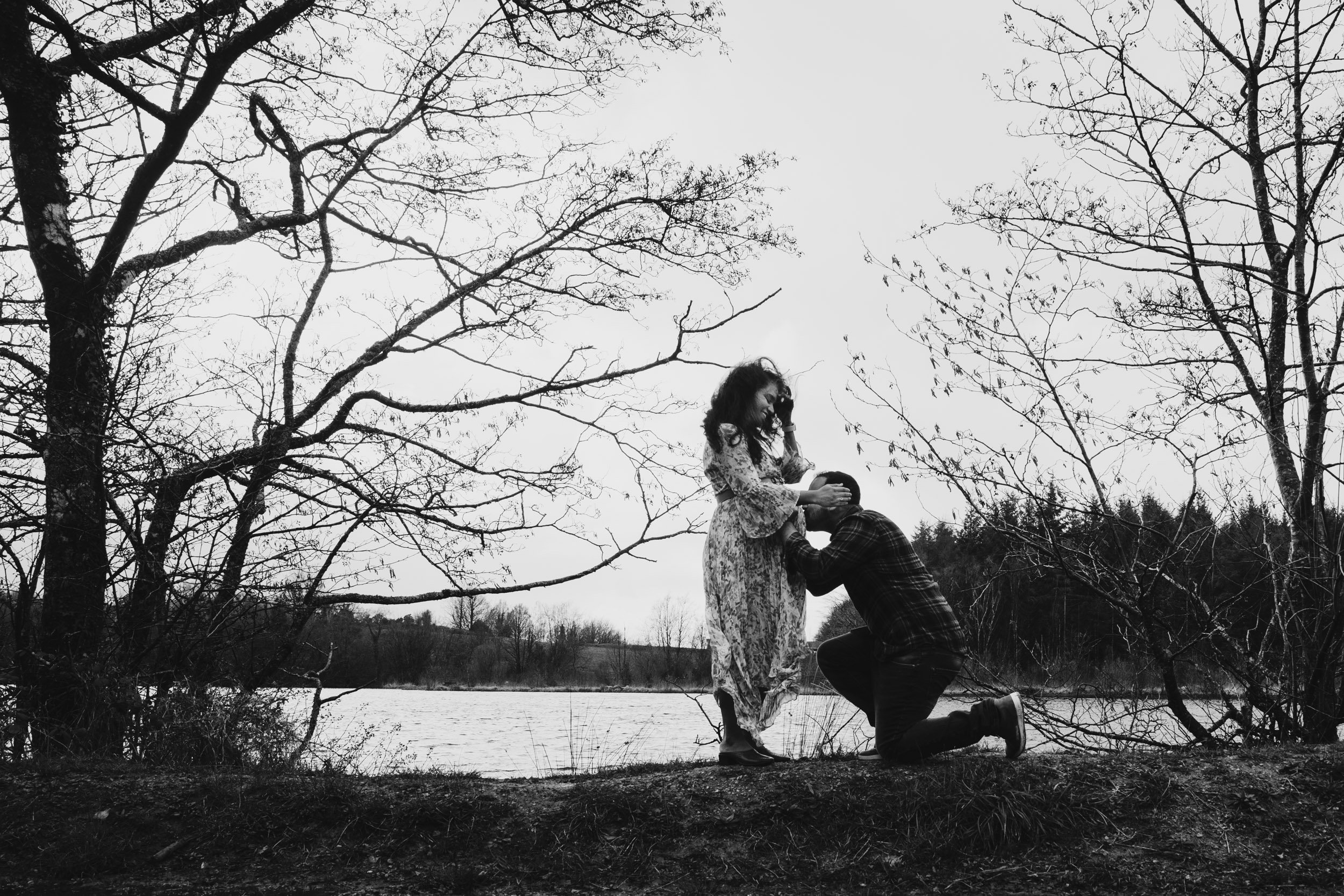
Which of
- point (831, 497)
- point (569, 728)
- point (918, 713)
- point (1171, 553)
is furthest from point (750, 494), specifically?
point (569, 728)

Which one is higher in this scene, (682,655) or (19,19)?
(19,19)

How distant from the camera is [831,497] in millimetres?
4426

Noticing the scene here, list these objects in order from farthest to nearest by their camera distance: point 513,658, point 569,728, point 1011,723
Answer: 1. point 513,658
2. point 569,728
3. point 1011,723

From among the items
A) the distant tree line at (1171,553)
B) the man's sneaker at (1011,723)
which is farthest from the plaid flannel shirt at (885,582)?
the distant tree line at (1171,553)

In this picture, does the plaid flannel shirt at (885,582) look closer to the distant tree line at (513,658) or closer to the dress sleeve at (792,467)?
the dress sleeve at (792,467)

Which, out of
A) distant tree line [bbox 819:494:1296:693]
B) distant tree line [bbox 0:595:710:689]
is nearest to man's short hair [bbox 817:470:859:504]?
distant tree line [bbox 819:494:1296:693]

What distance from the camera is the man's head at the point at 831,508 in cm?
439

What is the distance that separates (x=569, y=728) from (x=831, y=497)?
10.5m

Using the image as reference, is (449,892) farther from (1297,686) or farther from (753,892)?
(1297,686)

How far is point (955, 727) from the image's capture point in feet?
13.1

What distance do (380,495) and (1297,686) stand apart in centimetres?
694

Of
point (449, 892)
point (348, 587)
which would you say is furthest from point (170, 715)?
point (449, 892)

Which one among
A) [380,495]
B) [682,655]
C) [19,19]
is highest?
[19,19]

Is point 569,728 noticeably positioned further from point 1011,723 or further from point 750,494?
point 1011,723
